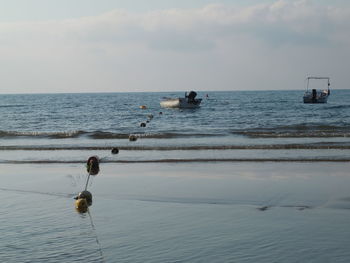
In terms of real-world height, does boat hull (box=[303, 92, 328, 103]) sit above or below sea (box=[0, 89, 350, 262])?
above

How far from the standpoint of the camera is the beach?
956 cm

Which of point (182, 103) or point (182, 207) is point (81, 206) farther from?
point (182, 103)

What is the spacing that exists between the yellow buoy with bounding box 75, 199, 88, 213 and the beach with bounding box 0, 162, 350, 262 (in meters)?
0.19

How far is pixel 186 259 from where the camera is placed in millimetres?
9164

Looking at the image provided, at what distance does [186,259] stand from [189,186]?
282 inches

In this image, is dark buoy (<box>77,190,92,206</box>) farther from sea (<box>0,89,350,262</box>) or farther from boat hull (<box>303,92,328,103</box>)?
boat hull (<box>303,92,328,103</box>)

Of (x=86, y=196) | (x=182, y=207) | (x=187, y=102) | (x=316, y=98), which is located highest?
(x=316, y=98)

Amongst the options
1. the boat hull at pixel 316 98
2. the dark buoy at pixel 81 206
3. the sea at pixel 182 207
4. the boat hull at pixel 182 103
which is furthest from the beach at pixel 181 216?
the boat hull at pixel 316 98

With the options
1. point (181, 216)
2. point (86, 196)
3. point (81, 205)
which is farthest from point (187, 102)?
point (181, 216)

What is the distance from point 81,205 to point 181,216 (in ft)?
8.83

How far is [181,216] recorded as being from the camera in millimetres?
12242

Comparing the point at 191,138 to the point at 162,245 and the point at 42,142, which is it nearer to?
the point at 42,142

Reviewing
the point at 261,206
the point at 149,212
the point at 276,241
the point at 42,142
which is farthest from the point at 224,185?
the point at 42,142

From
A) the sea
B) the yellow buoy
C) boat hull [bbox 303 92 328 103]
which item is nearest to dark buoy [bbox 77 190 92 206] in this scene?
the sea
